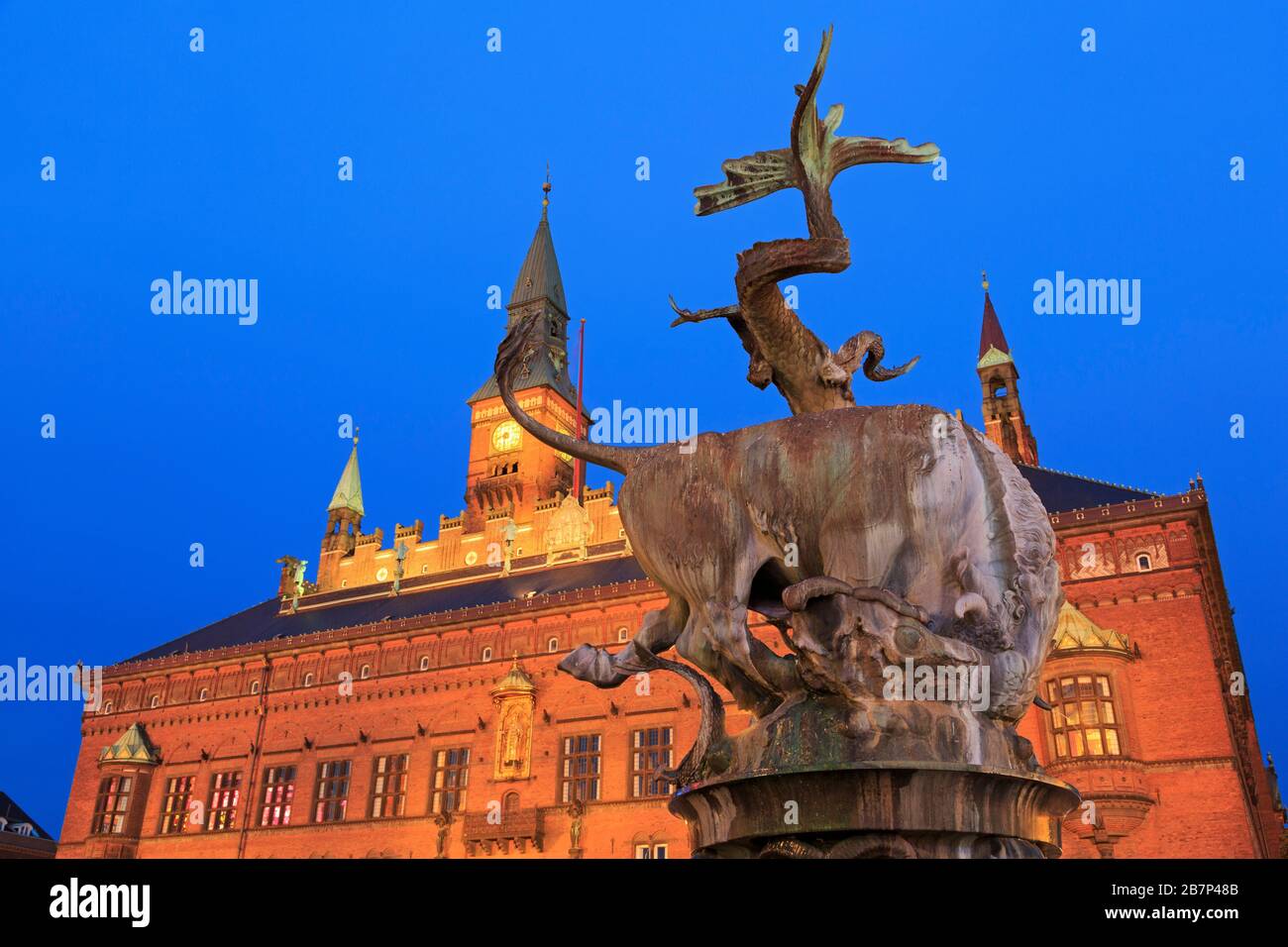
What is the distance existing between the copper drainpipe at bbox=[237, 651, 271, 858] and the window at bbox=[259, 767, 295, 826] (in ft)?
1.55

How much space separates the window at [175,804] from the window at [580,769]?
55.2 ft

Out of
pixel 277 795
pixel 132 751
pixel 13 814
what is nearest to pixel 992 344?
pixel 277 795

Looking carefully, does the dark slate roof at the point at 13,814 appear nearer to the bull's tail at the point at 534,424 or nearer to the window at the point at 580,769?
the window at the point at 580,769

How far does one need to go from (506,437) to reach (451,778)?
1009 inches

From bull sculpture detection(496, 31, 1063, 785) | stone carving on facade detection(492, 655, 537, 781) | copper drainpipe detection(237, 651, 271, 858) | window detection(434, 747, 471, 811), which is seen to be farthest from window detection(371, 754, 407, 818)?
bull sculpture detection(496, 31, 1063, 785)

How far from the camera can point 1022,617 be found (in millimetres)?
7375

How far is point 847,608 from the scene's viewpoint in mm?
6969

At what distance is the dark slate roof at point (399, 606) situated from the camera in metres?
40.0

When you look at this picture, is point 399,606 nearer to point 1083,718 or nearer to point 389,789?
point 389,789
